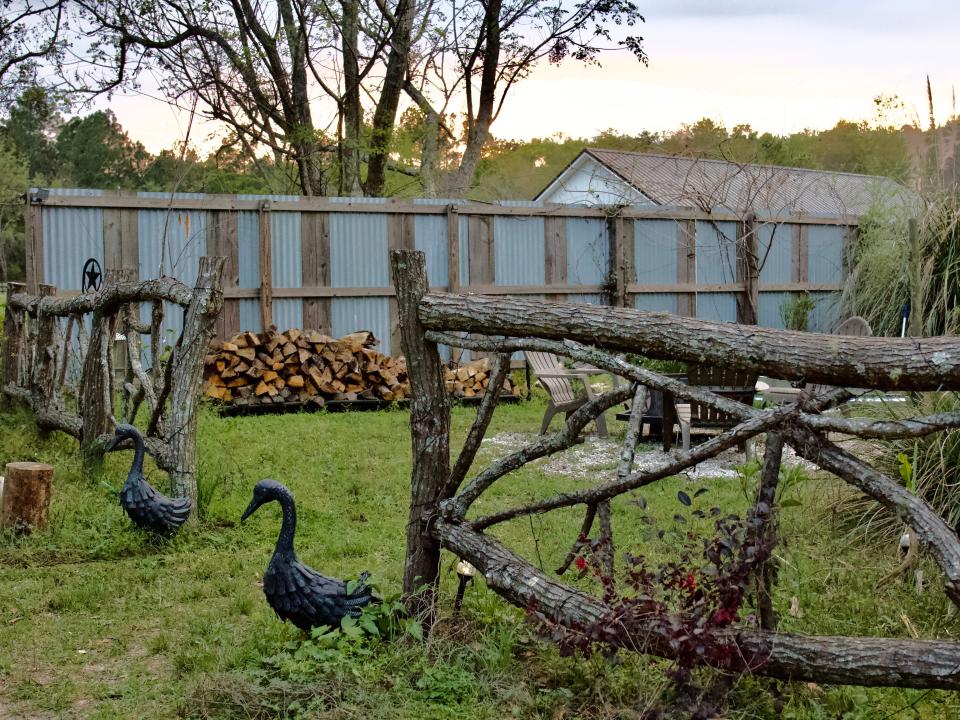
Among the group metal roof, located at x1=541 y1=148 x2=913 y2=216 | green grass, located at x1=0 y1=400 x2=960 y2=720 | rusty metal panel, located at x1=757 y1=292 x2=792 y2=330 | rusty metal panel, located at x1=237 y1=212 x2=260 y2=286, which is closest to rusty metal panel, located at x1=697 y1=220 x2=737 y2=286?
rusty metal panel, located at x1=757 y1=292 x2=792 y2=330

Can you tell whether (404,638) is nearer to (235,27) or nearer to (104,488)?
(104,488)

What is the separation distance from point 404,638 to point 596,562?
750mm

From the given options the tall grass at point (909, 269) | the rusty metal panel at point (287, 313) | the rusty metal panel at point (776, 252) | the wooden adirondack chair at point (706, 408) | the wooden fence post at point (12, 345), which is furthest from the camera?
the rusty metal panel at point (776, 252)

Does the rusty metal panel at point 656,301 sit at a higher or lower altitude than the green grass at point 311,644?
higher

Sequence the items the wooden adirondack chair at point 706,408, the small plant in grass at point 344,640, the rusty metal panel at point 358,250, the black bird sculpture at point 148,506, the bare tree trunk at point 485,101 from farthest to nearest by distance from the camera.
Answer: the bare tree trunk at point 485,101
the rusty metal panel at point 358,250
the wooden adirondack chair at point 706,408
the black bird sculpture at point 148,506
the small plant in grass at point 344,640

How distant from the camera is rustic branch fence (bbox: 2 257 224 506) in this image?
5582mm

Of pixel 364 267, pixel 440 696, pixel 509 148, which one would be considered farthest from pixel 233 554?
pixel 509 148

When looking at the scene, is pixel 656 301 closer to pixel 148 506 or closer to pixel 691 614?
pixel 148 506

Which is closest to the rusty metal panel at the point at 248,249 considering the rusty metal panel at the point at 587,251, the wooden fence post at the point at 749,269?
the rusty metal panel at the point at 587,251

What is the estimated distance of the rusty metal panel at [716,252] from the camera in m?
14.7

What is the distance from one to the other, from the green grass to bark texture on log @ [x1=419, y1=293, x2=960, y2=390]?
21.8 inches

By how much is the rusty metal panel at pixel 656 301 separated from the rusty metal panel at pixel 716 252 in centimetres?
53

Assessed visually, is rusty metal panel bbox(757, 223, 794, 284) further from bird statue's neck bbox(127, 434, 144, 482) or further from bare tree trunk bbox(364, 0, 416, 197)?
bird statue's neck bbox(127, 434, 144, 482)

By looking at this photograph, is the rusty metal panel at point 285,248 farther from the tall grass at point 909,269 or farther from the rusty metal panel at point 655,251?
the tall grass at point 909,269
